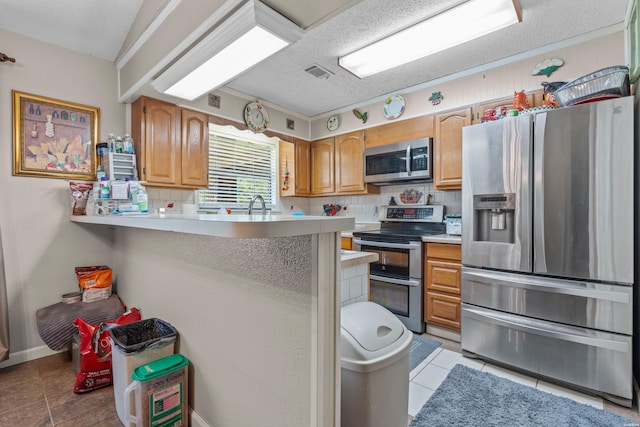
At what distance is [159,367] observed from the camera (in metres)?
1.45

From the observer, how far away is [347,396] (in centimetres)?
109


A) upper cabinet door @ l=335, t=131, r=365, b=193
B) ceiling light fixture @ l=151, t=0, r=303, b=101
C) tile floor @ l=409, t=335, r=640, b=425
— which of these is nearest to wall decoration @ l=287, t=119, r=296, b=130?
upper cabinet door @ l=335, t=131, r=365, b=193

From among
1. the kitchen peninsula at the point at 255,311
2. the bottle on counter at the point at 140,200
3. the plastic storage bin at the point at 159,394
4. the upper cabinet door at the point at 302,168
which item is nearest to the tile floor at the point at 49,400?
the plastic storage bin at the point at 159,394

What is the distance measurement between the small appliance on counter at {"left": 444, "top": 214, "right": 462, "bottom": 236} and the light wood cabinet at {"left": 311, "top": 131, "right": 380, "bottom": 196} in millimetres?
1031

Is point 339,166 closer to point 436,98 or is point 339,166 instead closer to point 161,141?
point 436,98

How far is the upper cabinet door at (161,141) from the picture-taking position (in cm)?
262

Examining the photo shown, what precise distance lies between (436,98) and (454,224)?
1.37 m

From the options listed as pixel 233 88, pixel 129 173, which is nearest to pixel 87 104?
pixel 129 173

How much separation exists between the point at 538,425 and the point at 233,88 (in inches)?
150

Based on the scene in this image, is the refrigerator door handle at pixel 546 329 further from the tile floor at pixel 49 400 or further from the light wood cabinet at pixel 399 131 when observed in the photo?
the tile floor at pixel 49 400

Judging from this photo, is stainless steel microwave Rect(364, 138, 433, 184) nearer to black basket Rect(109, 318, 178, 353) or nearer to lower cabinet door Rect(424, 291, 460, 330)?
lower cabinet door Rect(424, 291, 460, 330)

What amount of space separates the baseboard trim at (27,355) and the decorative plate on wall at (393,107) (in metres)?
3.85

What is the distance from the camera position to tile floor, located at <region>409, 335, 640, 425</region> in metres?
1.76

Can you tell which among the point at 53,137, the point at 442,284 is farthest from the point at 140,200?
the point at 442,284
